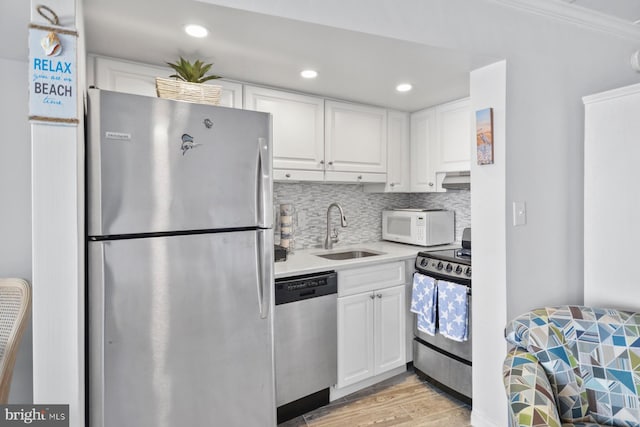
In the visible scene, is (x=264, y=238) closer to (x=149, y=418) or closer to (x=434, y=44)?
(x=149, y=418)

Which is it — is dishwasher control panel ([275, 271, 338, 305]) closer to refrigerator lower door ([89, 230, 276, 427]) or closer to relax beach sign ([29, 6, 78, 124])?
refrigerator lower door ([89, 230, 276, 427])

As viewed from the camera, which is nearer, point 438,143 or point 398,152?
point 438,143

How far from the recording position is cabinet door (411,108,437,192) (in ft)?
9.58

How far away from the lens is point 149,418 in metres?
1.39

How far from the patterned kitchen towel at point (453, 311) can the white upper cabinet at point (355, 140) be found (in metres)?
1.09

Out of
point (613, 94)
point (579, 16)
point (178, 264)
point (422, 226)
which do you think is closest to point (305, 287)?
point (178, 264)

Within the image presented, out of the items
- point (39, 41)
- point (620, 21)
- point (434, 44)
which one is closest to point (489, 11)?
point (434, 44)

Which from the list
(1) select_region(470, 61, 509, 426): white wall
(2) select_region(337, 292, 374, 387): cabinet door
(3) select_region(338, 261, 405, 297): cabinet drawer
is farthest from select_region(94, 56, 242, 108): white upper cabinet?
(1) select_region(470, 61, 509, 426): white wall

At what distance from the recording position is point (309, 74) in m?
2.18

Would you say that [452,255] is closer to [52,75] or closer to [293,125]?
[293,125]

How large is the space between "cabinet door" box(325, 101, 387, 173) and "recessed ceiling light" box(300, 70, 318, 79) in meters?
0.42

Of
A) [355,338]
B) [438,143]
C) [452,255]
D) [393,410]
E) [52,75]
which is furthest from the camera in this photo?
[438,143]

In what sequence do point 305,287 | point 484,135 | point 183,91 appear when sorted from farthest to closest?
point 305,287
point 484,135
point 183,91

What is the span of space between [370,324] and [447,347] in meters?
0.54
